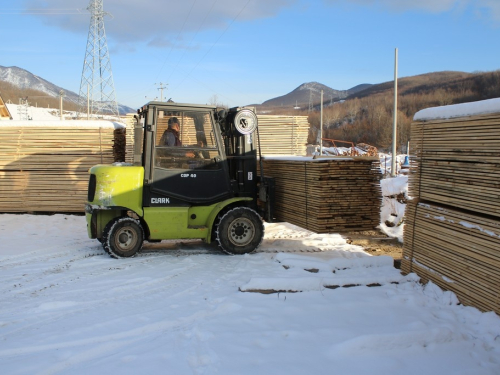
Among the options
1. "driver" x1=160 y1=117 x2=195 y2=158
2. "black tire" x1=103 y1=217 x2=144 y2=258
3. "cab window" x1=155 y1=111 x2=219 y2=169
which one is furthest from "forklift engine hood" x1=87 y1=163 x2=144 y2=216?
"driver" x1=160 y1=117 x2=195 y2=158

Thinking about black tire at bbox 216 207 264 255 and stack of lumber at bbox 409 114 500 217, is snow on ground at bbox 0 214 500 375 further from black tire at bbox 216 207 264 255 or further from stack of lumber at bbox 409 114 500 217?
stack of lumber at bbox 409 114 500 217

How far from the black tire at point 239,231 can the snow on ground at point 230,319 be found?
313 mm

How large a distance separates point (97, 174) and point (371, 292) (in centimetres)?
463

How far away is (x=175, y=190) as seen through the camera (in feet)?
24.1

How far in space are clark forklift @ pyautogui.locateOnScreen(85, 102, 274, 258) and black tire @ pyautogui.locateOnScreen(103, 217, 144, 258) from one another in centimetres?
2

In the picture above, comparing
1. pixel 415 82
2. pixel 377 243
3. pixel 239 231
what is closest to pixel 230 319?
pixel 239 231

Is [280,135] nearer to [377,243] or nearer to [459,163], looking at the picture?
[377,243]

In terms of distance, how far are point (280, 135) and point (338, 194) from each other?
282 inches

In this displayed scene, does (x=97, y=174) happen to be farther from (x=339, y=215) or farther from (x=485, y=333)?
(x=485, y=333)

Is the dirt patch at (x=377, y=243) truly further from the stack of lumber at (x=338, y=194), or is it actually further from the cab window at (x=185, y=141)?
the cab window at (x=185, y=141)

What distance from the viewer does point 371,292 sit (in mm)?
5512

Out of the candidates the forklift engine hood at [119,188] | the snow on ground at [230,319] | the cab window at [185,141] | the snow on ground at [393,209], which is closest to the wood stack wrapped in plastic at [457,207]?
the snow on ground at [230,319]

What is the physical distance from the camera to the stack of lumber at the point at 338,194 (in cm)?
686

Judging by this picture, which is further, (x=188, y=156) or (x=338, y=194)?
(x=188, y=156)
